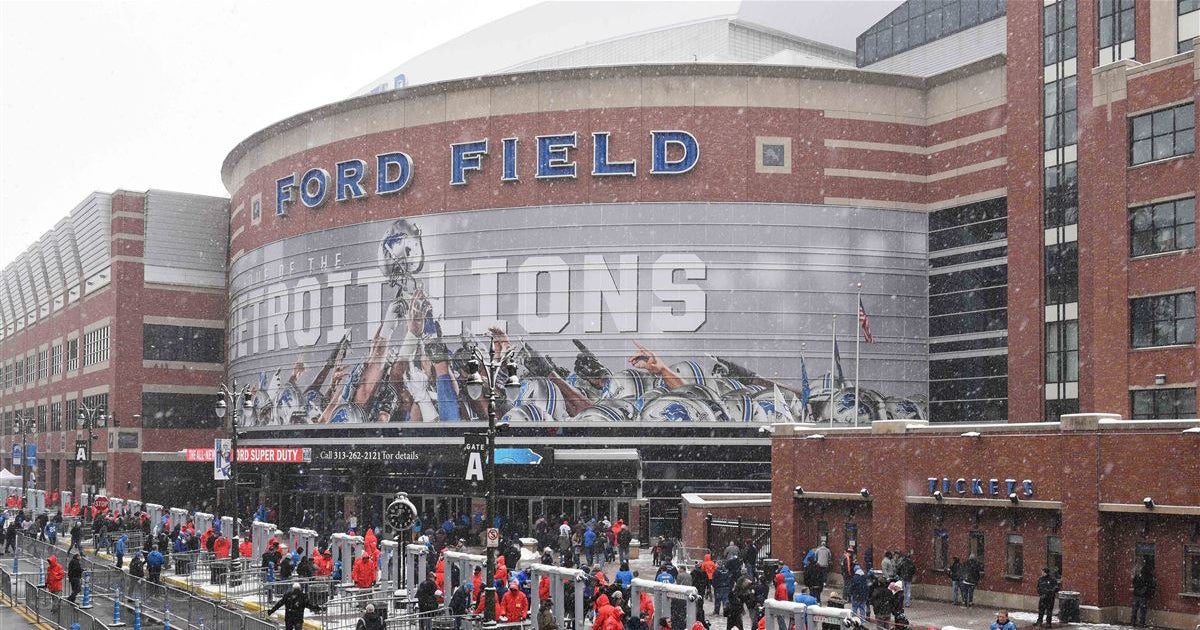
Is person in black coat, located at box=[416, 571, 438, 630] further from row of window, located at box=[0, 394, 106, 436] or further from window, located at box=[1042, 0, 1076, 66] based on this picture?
row of window, located at box=[0, 394, 106, 436]

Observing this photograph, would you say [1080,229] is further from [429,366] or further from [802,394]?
Answer: [429,366]

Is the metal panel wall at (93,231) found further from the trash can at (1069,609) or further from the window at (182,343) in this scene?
the trash can at (1069,609)

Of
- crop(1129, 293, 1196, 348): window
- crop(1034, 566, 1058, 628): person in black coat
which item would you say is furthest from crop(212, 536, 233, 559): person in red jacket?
crop(1129, 293, 1196, 348): window

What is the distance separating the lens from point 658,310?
→ 6756 cm

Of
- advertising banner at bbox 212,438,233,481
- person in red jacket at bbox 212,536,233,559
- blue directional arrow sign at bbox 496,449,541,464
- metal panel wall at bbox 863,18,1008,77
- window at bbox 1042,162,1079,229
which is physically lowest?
person in red jacket at bbox 212,536,233,559

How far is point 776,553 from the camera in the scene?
48656 millimetres

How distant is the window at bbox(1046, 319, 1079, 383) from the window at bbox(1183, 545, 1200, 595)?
2673 centimetres

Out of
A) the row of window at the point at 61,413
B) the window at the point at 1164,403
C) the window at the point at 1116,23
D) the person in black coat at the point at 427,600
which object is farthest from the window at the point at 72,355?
Result: the window at the point at 1164,403

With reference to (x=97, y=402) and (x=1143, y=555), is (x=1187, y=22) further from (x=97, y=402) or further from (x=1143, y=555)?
(x=97, y=402)

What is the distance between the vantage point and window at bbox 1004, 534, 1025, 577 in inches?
1567

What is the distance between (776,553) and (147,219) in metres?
62.8

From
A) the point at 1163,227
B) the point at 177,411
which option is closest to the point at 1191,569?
the point at 1163,227

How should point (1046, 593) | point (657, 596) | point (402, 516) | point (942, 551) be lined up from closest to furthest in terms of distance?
point (657, 596)
point (402, 516)
point (1046, 593)
point (942, 551)

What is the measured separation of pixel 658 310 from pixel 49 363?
72.6 m
